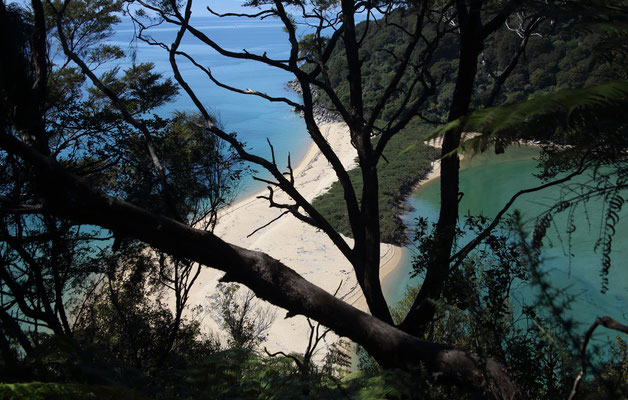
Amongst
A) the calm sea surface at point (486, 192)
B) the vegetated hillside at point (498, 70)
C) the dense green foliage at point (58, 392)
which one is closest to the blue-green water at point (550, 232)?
the calm sea surface at point (486, 192)

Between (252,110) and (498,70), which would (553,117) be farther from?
(252,110)

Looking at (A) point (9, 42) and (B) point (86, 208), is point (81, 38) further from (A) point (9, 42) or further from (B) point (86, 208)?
(B) point (86, 208)

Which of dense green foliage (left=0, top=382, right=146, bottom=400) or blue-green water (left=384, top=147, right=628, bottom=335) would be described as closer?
dense green foliage (left=0, top=382, right=146, bottom=400)

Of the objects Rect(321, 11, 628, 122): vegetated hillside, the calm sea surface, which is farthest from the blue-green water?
Rect(321, 11, 628, 122): vegetated hillside

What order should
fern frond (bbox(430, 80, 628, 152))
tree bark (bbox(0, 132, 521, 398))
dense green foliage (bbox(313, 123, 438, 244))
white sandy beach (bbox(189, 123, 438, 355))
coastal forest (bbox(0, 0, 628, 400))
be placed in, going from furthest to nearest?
dense green foliage (bbox(313, 123, 438, 244)) < white sandy beach (bbox(189, 123, 438, 355)) < tree bark (bbox(0, 132, 521, 398)) < coastal forest (bbox(0, 0, 628, 400)) < fern frond (bbox(430, 80, 628, 152))

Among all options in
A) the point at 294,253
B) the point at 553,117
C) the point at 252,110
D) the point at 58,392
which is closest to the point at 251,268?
the point at 58,392

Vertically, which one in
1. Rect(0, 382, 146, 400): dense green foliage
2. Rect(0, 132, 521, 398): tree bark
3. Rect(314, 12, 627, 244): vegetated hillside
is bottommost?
Rect(0, 382, 146, 400): dense green foliage

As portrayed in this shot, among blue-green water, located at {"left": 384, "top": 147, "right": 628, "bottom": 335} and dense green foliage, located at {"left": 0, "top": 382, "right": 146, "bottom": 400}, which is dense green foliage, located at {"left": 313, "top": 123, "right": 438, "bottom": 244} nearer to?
blue-green water, located at {"left": 384, "top": 147, "right": 628, "bottom": 335}
